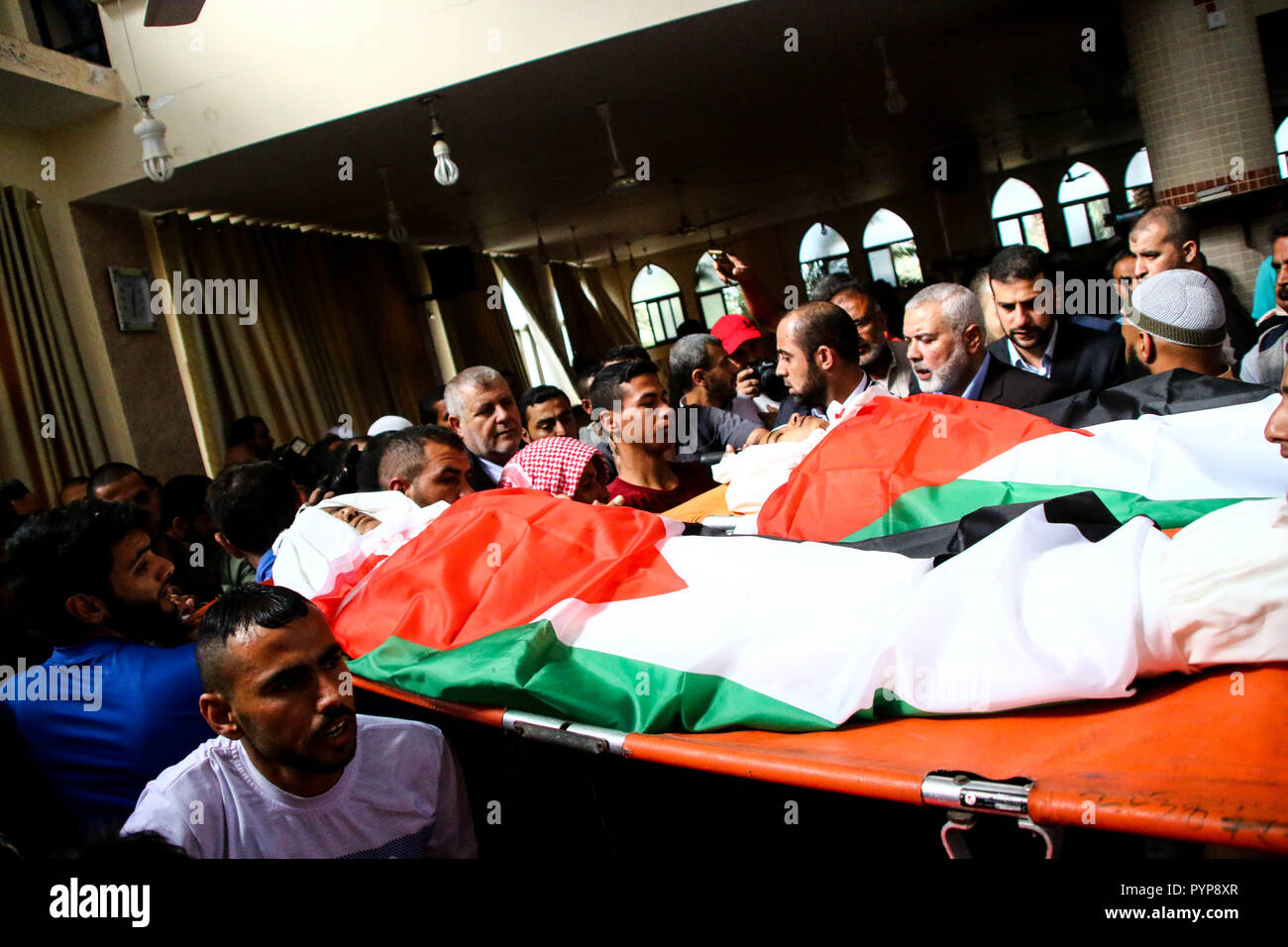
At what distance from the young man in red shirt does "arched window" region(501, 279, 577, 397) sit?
8588 millimetres

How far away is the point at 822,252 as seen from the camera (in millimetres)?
15320

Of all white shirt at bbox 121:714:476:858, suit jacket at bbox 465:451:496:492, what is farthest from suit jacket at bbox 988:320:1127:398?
white shirt at bbox 121:714:476:858

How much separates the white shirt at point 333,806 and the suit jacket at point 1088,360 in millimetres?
2245

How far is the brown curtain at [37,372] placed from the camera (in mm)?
5082

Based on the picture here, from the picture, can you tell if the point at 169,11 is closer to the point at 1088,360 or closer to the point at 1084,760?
the point at 1088,360

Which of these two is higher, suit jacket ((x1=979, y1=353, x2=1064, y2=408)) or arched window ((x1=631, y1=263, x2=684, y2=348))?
arched window ((x1=631, y1=263, x2=684, y2=348))

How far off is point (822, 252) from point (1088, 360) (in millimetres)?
12665

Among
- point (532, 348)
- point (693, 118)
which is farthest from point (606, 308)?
point (693, 118)

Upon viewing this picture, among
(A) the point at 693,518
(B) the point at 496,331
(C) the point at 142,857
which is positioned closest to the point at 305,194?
(B) the point at 496,331

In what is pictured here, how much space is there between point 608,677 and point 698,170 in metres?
8.51

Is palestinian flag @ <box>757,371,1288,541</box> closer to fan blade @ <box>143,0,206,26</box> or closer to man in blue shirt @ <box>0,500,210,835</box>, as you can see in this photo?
man in blue shirt @ <box>0,500,210,835</box>

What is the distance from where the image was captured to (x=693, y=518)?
259 cm

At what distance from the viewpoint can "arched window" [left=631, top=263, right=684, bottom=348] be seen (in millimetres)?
16359
